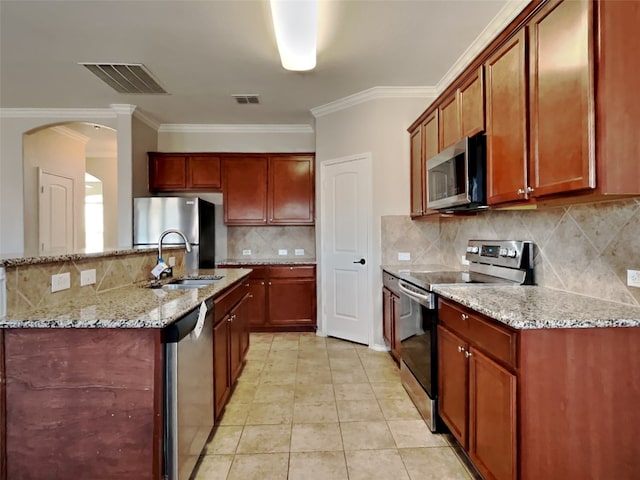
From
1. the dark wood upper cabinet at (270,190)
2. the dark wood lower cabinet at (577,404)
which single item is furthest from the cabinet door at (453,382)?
the dark wood upper cabinet at (270,190)

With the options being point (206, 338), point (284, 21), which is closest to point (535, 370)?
point (206, 338)

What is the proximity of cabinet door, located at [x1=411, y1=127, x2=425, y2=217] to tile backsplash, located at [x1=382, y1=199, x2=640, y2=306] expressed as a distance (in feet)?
1.79

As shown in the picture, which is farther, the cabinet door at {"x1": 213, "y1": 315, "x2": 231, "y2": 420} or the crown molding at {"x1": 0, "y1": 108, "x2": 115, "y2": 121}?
the crown molding at {"x1": 0, "y1": 108, "x2": 115, "y2": 121}

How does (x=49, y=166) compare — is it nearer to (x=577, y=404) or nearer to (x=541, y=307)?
(x=541, y=307)

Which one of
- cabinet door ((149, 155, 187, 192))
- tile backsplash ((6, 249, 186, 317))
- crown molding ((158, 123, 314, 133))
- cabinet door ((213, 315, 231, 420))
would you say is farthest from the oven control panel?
cabinet door ((149, 155, 187, 192))

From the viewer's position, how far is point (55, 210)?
4.98m

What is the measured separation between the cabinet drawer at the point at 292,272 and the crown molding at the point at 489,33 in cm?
252

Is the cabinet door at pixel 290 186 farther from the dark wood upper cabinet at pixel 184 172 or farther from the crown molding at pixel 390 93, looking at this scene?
the crown molding at pixel 390 93

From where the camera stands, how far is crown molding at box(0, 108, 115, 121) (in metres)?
4.32

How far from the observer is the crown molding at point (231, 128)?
491cm

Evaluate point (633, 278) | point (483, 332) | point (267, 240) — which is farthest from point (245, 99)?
point (633, 278)

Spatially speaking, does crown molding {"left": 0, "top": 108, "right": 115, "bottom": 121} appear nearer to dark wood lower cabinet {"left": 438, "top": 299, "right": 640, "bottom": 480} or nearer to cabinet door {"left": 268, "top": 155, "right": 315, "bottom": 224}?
cabinet door {"left": 268, "top": 155, "right": 315, "bottom": 224}

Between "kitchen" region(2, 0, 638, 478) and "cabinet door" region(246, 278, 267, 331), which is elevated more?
"kitchen" region(2, 0, 638, 478)

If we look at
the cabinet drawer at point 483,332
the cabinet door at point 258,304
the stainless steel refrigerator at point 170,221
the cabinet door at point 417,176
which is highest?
the cabinet door at point 417,176
